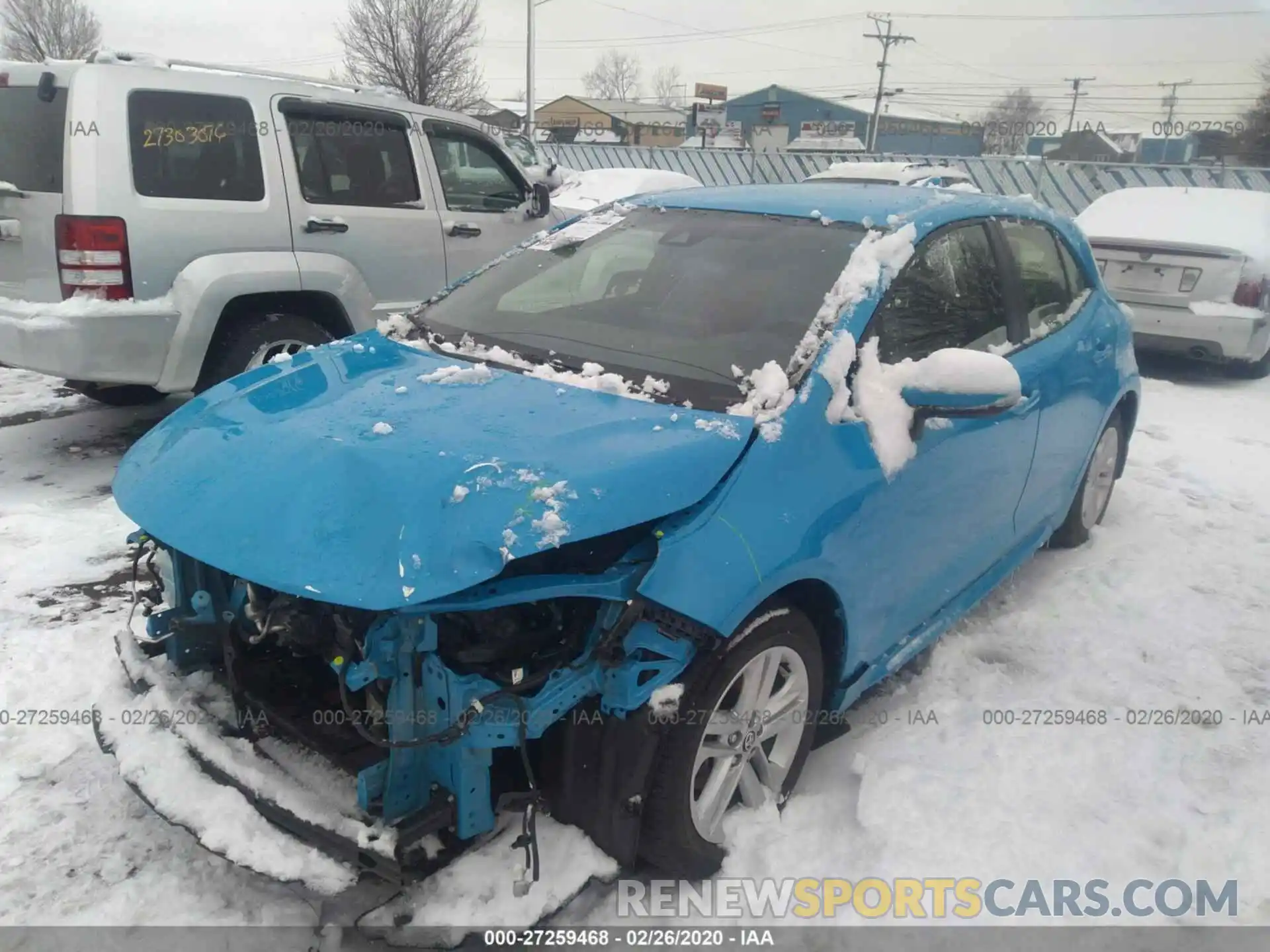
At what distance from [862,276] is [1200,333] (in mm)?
6366

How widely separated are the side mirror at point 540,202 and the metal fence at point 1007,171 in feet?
23.2

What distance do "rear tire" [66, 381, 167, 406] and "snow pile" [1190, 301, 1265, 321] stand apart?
7968 millimetres

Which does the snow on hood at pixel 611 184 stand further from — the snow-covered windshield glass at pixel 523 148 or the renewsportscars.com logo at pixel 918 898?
the renewsportscars.com logo at pixel 918 898

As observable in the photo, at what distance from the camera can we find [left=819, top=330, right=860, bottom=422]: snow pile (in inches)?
98.3

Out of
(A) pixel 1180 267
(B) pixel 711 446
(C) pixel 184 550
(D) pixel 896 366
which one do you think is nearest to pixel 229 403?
(C) pixel 184 550

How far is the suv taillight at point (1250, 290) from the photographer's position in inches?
301

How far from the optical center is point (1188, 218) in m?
8.40

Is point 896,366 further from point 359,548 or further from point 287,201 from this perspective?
point 287,201

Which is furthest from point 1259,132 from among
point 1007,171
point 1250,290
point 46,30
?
point 46,30

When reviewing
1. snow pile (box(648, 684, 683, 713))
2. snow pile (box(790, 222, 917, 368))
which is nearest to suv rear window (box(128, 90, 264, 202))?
snow pile (box(790, 222, 917, 368))

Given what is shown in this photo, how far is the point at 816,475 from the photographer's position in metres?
2.37

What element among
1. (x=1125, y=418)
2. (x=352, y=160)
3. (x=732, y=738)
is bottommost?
(x=732, y=738)

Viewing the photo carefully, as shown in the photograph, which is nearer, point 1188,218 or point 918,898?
point 918,898

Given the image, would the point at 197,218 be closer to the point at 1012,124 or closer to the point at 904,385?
the point at 904,385
